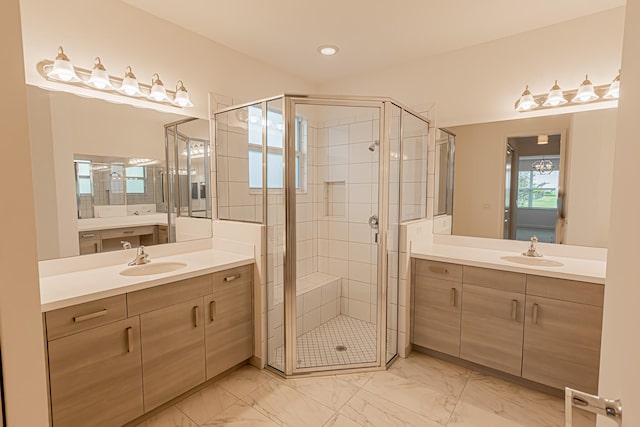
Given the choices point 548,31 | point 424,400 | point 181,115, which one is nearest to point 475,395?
point 424,400

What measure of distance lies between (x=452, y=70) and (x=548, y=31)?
70 cm

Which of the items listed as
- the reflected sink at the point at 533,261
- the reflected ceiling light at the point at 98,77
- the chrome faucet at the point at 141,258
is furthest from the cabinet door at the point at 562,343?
the reflected ceiling light at the point at 98,77

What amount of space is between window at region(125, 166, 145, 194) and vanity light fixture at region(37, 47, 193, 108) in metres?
0.51

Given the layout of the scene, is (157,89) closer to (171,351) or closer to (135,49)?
(135,49)

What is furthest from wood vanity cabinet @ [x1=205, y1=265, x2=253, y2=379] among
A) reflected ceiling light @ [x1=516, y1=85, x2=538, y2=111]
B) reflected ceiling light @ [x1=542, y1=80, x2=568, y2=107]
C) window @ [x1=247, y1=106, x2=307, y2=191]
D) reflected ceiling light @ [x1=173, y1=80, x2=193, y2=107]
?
reflected ceiling light @ [x1=542, y1=80, x2=568, y2=107]

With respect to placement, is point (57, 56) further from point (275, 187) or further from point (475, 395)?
point (475, 395)

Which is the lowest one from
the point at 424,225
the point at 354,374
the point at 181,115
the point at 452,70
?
the point at 354,374

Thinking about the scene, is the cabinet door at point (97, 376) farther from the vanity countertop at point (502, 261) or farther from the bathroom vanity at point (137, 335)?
the vanity countertop at point (502, 261)

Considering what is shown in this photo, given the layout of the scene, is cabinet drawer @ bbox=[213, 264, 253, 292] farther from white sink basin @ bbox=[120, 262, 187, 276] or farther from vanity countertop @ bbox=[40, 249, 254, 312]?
white sink basin @ bbox=[120, 262, 187, 276]

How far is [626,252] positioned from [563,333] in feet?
6.20

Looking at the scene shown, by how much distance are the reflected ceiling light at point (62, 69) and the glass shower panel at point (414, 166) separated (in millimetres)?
2282

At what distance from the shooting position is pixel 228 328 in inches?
85.7

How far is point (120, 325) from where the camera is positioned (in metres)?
1.61

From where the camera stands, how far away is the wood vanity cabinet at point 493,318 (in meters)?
2.08
